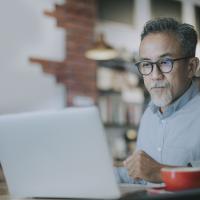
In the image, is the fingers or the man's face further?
the man's face

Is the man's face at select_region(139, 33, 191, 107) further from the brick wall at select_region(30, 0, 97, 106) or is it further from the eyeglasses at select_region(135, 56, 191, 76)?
the brick wall at select_region(30, 0, 97, 106)

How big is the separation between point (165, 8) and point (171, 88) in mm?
5376

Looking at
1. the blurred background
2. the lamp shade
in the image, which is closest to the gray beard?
the blurred background

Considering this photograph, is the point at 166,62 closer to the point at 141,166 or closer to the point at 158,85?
the point at 158,85

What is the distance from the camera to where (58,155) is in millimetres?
1431

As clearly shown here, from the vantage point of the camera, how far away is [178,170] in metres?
1.41

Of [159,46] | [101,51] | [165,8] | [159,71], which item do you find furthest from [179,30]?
[165,8]

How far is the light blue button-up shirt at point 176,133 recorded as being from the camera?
85.8 inches

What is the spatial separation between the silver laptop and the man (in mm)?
791

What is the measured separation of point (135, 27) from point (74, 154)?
5782 mm

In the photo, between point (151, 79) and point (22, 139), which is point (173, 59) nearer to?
point (151, 79)

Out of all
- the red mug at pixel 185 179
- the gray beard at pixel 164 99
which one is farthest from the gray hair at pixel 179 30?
the red mug at pixel 185 179

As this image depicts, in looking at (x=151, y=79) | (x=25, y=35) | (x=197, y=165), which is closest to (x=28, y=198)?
(x=197, y=165)

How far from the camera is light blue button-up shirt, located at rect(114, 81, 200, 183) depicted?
218cm
